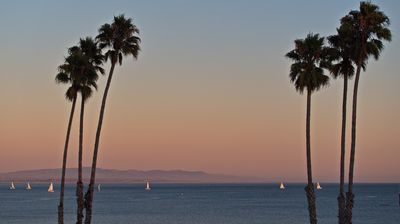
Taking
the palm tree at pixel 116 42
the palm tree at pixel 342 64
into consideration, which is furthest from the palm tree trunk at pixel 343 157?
the palm tree at pixel 116 42

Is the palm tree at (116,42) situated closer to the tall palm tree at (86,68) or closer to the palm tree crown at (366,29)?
the tall palm tree at (86,68)

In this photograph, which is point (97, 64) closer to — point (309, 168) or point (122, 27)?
point (122, 27)

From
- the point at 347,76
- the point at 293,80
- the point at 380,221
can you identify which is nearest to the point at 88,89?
the point at 293,80

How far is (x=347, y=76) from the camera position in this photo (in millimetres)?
48531

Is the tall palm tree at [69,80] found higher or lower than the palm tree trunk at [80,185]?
higher

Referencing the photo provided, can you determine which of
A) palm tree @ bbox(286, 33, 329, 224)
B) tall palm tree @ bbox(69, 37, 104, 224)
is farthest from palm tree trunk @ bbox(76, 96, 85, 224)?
palm tree @ bbox(286, 33, 329, 224)

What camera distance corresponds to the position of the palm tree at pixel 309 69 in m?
50.0

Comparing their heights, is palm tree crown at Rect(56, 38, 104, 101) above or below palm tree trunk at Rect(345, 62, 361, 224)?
above

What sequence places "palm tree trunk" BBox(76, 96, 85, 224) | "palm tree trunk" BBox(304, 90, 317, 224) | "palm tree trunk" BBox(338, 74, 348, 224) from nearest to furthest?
"palm tree trunk" BBox(338, 74, 348, 224) < "palm tree trunk" BBox(304, 90, 317, 224) < "palm tree trunk" BBox(76, 96, 85, 224)

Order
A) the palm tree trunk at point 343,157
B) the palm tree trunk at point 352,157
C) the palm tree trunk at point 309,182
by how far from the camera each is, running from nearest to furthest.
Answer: the palm tree trunk at point 352,157, the palm tree trunk at point 343,157, the palm tree trunk at point 309,182

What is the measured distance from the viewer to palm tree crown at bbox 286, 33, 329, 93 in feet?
164

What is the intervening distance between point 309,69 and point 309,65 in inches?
10.5

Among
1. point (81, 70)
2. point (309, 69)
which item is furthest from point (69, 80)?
point (309, 69)

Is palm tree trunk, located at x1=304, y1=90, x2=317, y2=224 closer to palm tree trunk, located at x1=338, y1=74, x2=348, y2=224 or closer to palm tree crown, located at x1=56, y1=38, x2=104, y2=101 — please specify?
palm tree trunk, located at x1=338, y1=74, x2=348, y2=224
